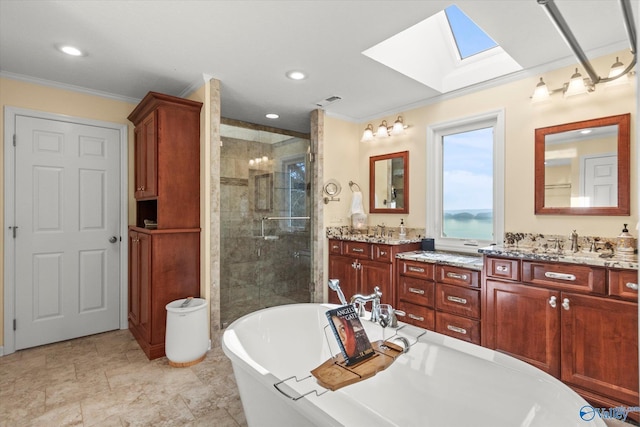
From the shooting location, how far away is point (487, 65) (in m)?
2.93

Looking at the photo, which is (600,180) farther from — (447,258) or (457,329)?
(457,329)

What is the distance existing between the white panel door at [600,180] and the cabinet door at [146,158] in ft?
11.6

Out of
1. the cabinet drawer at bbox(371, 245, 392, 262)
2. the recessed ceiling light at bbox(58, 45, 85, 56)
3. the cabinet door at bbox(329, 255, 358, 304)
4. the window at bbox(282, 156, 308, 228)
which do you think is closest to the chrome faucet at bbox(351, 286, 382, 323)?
the cabinet drawer at bbox(371, 245, 392, 262)

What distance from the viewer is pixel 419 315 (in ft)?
9.58

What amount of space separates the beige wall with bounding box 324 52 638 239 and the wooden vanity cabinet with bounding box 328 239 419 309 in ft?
1.40

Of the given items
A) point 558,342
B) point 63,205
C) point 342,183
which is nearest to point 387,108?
point 342,183

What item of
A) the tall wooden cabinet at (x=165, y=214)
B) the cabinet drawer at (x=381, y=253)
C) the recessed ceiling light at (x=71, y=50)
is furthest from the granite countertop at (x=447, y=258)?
the recessed ceiling light at (x=71, y=50)

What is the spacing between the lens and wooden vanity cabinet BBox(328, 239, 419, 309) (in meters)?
3.19

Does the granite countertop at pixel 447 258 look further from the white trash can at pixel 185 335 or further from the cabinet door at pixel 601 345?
the white trash can at pixel 185 335

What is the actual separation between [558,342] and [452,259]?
37.7 inches

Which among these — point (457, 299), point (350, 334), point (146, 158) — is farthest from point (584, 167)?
point (146, 158)

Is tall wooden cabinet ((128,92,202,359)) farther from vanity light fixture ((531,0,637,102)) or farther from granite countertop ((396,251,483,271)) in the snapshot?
vanity light fixture ((531,0,637,102))

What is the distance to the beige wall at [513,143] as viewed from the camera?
2322 mm

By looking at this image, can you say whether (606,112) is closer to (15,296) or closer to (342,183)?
(342,183)
